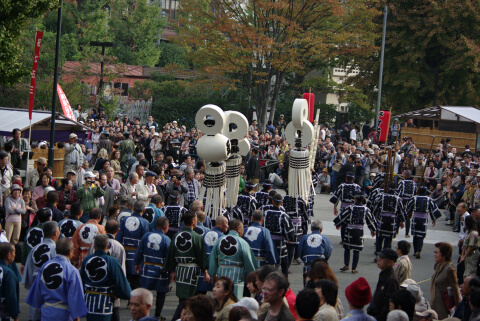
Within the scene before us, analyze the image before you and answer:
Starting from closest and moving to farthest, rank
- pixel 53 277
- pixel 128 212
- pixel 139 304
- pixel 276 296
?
1. pixel 139 304
2. pixel 276 296
3. pixel 53 277
4. pixel 128 212

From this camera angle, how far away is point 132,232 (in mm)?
10344

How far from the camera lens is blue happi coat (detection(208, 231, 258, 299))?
9039 millimetres

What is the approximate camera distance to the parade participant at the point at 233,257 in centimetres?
904

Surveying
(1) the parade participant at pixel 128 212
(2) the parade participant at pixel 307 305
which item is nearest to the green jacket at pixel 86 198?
(1) the parade participant at pixel 128 212

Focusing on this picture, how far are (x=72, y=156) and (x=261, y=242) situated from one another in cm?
879

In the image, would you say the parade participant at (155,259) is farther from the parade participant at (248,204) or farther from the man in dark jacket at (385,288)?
the parade participant at (248,204)

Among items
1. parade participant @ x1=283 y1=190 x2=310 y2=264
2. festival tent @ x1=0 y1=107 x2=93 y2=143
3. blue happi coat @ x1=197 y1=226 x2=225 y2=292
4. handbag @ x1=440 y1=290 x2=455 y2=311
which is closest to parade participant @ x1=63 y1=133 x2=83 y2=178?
festival tent @ x1=0 y1=107 x2=93 y2=143

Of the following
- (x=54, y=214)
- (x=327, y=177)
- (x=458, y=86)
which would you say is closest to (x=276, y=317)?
(x=54, y=214)

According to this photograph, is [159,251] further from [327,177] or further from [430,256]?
[327,177]

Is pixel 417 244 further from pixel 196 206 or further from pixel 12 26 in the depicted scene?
pixel 12 26

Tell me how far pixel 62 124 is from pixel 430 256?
32.2ft

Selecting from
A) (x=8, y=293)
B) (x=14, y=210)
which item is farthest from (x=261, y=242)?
(x=14, y=210)

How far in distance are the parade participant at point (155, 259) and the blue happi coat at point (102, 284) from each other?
160cm

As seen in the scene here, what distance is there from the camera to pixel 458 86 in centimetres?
3177
